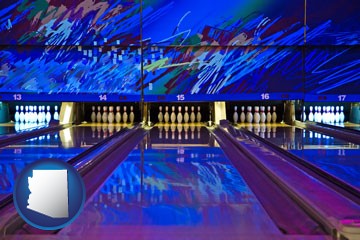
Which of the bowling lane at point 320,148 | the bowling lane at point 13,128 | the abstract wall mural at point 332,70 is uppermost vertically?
the abstract wall mural at point 332,70

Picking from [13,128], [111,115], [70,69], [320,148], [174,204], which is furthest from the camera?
[111,115]

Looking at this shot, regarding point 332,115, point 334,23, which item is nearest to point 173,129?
point 332,115

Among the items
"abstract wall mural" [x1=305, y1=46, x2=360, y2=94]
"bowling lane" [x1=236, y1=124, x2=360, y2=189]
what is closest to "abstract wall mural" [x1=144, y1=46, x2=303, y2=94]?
"abstract wall mural" [x1=305, y1=46, x2=360, y2=94]

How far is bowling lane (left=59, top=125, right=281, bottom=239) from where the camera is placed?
4.35ft

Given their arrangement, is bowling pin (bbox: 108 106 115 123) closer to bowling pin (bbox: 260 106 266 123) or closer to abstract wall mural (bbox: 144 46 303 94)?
abstract wall mural (bbox: 144 46 303 94)

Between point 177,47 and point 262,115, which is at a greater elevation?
A: point 177,47

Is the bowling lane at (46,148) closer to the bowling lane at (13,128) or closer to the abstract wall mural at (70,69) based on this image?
the bowling lane at (13,128)

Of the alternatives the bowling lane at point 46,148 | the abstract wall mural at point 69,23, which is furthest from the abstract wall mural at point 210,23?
the bowling lane at point 46,148

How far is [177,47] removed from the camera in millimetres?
4629

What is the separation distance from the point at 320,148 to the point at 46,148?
168cm

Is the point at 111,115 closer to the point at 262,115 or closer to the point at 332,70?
the point at 262,115

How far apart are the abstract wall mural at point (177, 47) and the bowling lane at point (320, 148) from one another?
597 millimetres

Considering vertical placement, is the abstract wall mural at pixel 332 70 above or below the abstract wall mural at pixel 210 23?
below

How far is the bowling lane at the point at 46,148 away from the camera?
2.23 m
